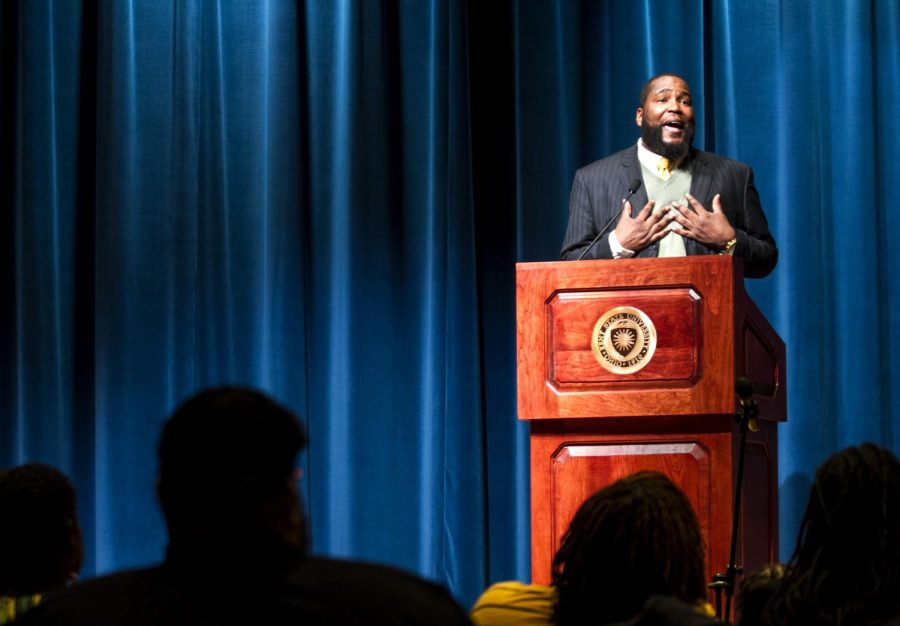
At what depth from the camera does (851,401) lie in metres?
5.26

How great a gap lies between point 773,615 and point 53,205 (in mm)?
4787

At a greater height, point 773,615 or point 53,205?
point 53,205

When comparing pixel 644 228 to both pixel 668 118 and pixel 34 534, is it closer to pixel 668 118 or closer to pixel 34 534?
pixel 668 118

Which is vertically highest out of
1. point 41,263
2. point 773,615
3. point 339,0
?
point 339,0

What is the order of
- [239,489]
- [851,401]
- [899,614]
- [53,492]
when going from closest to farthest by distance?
[239,489] → [899,614] → [53,492] → [851,401]

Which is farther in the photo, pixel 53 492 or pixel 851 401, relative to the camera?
pixel 851 401

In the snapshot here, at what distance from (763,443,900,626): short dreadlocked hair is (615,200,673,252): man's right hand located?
6.19ft

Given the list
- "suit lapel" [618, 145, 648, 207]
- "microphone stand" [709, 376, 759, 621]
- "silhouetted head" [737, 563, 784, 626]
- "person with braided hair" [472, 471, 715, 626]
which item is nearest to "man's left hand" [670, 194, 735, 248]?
"suit lapel" [618, 145, 648, 207]

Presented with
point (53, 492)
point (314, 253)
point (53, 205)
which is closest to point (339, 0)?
point (314, 253)

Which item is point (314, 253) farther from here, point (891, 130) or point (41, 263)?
point (891, 130)

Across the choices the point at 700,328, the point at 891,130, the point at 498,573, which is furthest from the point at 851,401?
the point at 700,328

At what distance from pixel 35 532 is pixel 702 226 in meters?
2.24

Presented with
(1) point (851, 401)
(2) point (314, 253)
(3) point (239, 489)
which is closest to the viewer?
(3) point (239, 489)

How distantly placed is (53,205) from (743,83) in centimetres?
321
